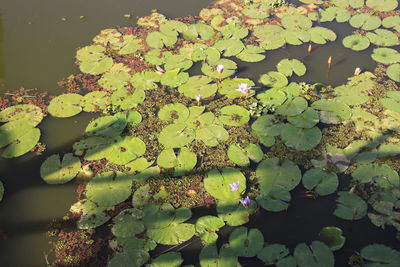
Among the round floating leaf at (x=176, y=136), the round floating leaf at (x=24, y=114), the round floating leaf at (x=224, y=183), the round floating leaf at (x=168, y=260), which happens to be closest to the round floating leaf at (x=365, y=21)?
the round floating leaf at (x=176, y=136)

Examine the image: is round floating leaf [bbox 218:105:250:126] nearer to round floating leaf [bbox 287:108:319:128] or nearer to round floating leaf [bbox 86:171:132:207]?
round floating leaf [bbox 287:108:319:128]

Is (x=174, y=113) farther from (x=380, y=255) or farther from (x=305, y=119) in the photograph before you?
(x=380, y=255)

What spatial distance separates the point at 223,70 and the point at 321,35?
1909 mm

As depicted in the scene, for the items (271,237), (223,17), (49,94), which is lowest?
(271,237)

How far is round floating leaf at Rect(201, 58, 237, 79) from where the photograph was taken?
514cm

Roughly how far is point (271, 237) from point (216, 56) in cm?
303

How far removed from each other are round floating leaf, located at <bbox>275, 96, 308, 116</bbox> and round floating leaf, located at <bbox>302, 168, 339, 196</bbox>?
89 cm

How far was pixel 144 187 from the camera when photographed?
12.6 ft

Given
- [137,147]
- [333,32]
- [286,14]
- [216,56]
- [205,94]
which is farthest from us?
[286,14]

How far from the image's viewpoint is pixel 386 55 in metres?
5.36

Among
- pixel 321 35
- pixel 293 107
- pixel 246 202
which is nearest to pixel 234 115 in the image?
pixel 293 107

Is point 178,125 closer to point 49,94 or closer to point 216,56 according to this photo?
point 216,56

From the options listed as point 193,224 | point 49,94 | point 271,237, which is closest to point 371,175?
point 271,237

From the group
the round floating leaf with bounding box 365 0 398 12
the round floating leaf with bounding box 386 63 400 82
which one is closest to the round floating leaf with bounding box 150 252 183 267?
the round floating leaf with bounding box 386 63 400 82
